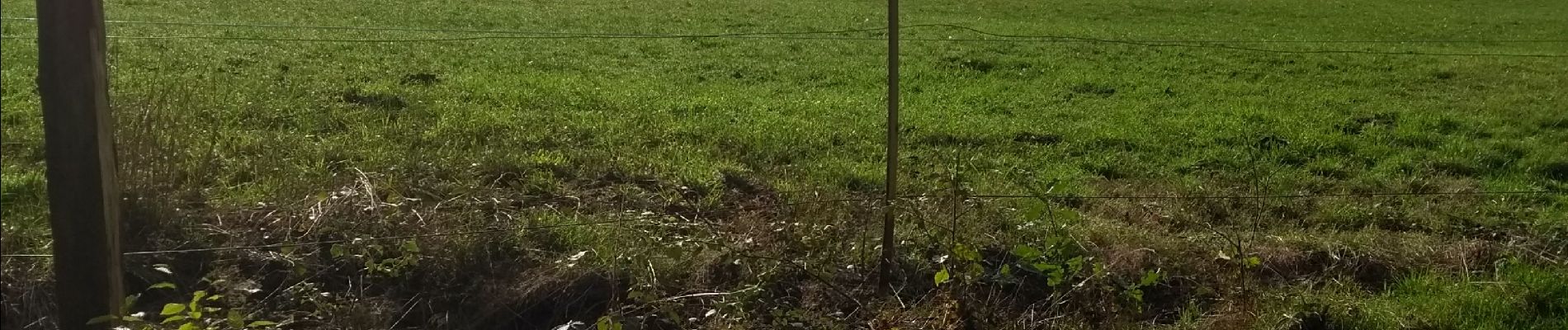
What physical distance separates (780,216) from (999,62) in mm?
7223

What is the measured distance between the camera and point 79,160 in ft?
11.1

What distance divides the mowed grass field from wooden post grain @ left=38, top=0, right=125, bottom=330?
809 mm

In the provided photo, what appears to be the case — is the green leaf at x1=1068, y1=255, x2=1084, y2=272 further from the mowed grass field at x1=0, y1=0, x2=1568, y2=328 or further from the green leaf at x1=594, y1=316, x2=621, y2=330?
the green leaf at x1=594, y1=316, x2=621, y2=330

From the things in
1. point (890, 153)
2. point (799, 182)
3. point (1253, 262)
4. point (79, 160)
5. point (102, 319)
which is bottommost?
point (799, 182)

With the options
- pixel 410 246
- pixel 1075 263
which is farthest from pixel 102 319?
pixel 1075 263

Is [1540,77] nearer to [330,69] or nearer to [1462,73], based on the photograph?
[1462,73]

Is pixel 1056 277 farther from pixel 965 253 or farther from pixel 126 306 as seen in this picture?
pixel 126 306

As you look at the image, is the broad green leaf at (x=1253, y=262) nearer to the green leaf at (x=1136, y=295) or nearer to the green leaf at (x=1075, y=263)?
the green leaf at (x=1136, y=295)

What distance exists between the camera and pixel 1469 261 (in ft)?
17.8

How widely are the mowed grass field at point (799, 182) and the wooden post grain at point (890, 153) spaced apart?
0.33 ft

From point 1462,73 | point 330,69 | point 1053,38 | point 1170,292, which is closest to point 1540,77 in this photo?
point 1462,73

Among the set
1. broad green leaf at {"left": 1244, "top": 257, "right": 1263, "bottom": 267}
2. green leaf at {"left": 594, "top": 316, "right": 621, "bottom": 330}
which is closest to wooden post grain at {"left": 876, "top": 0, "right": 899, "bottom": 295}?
green leaf at {"left": 594, "top": 316, "right": 621, "bottom": 330}

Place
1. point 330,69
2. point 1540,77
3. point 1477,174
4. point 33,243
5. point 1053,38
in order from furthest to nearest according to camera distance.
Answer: point 1053,38 → point 1540,77 → point 330,69 → point 1477,174 → point 33,243

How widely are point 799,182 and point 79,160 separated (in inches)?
159
